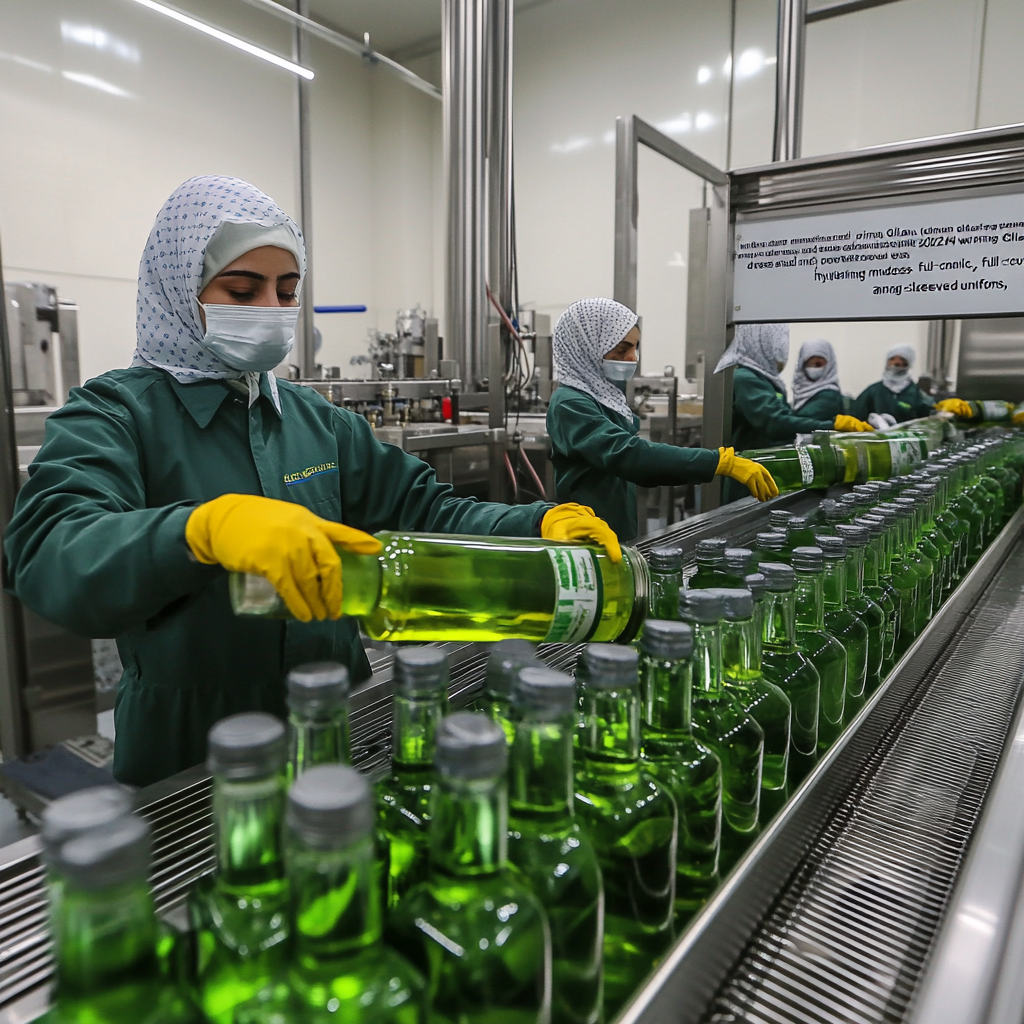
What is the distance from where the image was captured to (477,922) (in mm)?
372

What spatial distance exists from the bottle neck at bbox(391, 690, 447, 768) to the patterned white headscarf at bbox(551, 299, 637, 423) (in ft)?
6.71

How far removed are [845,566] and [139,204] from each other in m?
5.61

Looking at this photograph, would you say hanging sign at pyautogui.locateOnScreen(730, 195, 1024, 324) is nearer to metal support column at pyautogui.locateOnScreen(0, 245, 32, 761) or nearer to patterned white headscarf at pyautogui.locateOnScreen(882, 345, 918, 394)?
metal support column at pyautogui.locateOnScreen(0, 245, 32, 761)

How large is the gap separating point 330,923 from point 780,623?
55cm

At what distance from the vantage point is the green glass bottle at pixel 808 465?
1604mm

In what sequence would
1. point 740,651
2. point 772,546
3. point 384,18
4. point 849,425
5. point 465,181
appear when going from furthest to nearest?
point 384,18 → point 465,181 → point 849,425 → point 772,546 → point 740,651

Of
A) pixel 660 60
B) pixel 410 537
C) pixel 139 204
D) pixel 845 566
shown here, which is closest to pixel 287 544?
pixel 410 537

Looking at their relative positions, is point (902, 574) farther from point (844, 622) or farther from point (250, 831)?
point (250, 831)

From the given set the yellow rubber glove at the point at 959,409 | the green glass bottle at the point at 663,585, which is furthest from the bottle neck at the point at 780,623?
the yellow rubber glove at the point at 959,409

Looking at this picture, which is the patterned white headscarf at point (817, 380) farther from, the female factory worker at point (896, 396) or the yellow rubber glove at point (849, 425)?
the yellow rubber glove at point (849, 425)

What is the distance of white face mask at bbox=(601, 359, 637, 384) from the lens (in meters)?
2.44

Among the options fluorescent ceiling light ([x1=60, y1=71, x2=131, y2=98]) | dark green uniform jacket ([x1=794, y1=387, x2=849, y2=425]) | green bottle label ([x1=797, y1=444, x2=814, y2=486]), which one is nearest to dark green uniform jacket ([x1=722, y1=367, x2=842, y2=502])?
dark green uniform jacket ([x1=794, y1=387, x2=849, y2=425])

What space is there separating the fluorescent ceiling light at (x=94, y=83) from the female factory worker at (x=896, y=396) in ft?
16.4

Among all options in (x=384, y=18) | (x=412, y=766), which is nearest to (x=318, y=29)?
(x=384, y=18)
